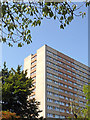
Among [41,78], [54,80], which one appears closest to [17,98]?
[41,78]

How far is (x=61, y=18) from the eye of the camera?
2863 mm

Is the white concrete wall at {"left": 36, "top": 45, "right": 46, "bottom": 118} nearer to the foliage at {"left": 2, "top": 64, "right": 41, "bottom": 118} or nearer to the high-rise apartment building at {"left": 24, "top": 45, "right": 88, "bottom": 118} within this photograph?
the high-rise apartment building at {"left": 24, "top": 45, "right": 88, "bottom": 118}

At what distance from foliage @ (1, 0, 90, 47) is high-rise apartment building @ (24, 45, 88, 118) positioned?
1209 inches

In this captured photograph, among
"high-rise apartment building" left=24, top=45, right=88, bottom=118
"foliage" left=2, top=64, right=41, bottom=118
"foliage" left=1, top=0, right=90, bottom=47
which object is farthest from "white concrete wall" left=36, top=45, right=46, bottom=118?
"foliage" left=1, top=0, right=90, bottom=47

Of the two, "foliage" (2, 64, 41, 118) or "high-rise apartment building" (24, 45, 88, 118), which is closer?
"foliage" (2, 64, 41, 118)

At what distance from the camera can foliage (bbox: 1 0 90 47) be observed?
9.28 ft

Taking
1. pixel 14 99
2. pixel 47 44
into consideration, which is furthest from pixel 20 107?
pixel 47 44

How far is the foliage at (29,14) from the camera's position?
9.28ft

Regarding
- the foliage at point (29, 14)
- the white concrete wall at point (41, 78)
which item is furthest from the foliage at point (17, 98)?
the white concrete wall at point (41, 78)

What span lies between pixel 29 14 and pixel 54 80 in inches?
1384

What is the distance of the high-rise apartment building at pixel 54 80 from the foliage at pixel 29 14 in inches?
1209

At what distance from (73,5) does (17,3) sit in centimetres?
95

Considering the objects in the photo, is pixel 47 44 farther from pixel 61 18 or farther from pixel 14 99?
pixel 61 18

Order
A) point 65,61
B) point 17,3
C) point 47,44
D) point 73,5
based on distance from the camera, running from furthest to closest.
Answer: point 65,61
point 47,44
point 17,3
point 73,5
